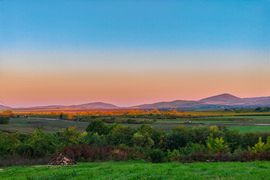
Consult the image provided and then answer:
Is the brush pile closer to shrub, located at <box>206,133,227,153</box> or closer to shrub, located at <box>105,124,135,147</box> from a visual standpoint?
shrub, located at <box>206,133,227,153</box>

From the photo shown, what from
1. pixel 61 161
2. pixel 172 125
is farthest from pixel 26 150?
pixel 172 125

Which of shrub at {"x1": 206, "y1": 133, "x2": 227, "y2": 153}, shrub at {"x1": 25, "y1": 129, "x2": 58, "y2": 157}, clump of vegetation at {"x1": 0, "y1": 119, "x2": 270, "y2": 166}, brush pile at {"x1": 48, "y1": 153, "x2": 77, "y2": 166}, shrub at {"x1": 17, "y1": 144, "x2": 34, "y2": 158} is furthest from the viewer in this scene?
shrub at {"x1": 206, "y1": 133, "x2": 227, "y2": 153}

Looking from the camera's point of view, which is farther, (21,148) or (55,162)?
(21,148)

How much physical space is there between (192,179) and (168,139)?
135 feet

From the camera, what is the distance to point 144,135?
152ft

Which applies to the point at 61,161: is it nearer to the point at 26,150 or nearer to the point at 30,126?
the point at 26,150

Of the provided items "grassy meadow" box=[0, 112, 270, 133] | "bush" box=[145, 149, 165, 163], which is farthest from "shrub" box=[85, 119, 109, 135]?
"bush" box=[145, 149, 165, 163]

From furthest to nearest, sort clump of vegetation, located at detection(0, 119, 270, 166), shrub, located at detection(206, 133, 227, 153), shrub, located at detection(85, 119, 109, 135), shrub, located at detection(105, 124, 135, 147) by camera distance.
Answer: shrub, located at detection(85, 119, 109, 135), shrub, located at detection(105, 124, 135, 147), shrub, located at detection(206, 133, 227, 153), clump of vegetation, located at detection(0, 119, 270, 166)

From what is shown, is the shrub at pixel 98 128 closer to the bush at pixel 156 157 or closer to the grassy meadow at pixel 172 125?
the grassy meadow at pixel 172 125

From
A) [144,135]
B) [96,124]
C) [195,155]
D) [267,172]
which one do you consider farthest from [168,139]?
[267,172]

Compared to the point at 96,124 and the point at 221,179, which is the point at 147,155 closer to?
the point at 221,179

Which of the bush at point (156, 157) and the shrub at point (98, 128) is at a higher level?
the bush at point (156, 157)

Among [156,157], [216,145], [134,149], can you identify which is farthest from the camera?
[216,145]

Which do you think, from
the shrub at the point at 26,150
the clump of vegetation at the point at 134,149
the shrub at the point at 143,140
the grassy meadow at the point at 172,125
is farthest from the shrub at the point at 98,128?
the shrub at the point at 26,150
